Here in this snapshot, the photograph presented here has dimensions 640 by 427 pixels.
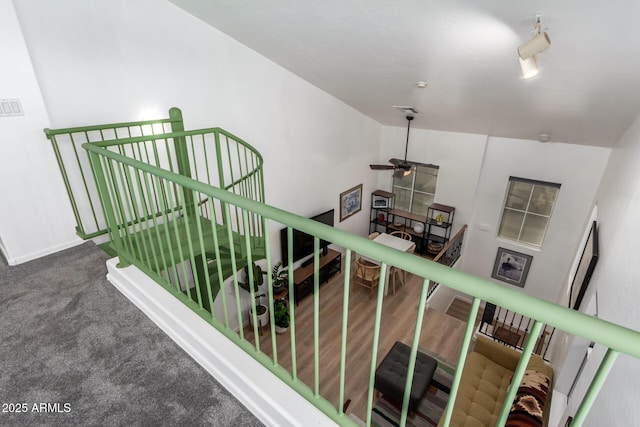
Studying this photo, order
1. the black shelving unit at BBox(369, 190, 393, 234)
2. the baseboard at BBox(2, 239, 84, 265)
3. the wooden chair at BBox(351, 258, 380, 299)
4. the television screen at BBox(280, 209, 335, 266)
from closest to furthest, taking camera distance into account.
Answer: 1. the baseboard at BBox(2, 239, 84, 265)
2. the television screen at BBox(280, 209, 335, 266)
3. the wooden chair at BBox(351, 258, 380, 299)
4. the black shelving unit at BBox(369, 190, 393, 234)

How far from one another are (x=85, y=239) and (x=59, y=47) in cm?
184

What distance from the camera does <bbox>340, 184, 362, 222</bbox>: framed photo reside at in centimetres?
766

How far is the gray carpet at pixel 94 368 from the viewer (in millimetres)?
1420

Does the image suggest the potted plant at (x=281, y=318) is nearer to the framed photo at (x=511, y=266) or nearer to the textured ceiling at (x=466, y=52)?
the textured ceiling at (x=466, y=52)

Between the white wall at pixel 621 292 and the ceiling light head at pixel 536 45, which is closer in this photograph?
the white wall at pixel 621 292

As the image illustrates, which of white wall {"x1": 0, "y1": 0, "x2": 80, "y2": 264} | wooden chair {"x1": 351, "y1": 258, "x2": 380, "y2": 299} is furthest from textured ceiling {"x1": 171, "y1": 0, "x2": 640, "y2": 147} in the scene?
wooden chair {"x1": 351, "y1": 258, "x2": 380, "y2": 299}

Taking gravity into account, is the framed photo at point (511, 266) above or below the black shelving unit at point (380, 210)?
below

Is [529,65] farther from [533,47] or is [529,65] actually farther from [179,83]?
[179,83]

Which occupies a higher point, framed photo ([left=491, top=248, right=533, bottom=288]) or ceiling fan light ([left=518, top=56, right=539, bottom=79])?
ceiling fan light ([left=518, top=56, right=539, bottom=79])

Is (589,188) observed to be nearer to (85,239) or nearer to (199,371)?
(199,371)

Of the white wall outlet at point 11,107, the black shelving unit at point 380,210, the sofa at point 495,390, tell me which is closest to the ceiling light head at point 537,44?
the sofa at point 495,390

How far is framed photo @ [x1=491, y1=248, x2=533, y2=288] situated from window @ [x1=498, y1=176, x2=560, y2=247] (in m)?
0.35

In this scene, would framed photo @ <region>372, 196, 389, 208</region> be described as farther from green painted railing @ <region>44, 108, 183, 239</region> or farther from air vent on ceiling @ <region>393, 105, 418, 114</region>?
green painted railing @ <region>44, 108, 183, 239</region>

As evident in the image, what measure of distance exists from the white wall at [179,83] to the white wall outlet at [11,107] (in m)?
0.52
